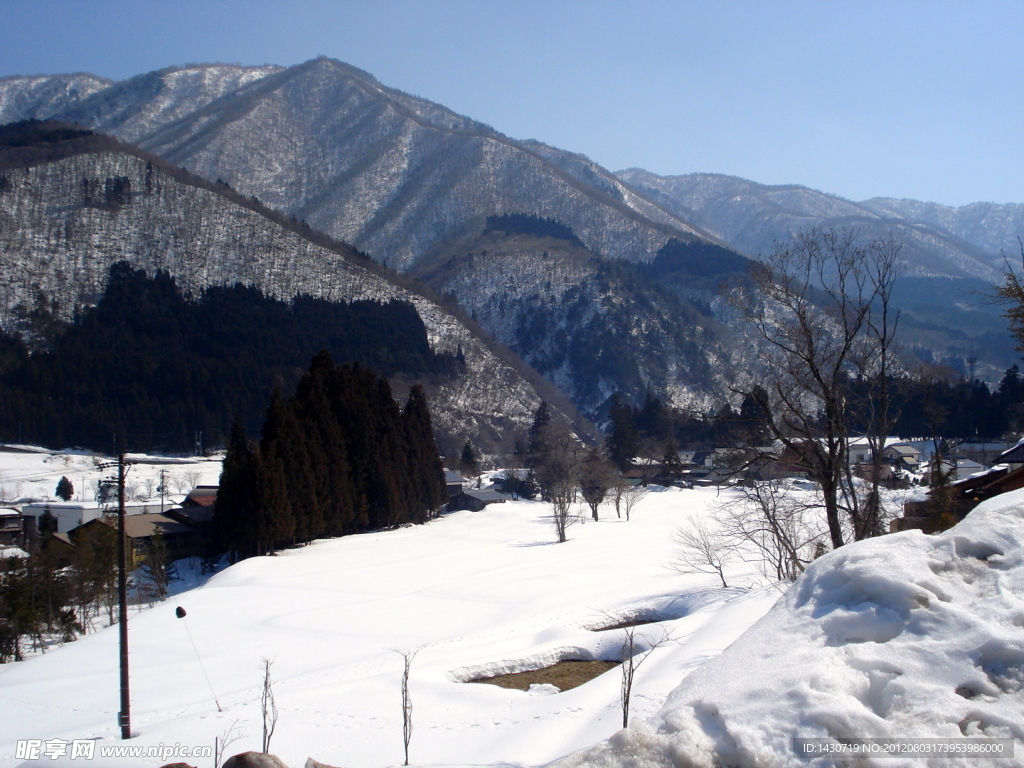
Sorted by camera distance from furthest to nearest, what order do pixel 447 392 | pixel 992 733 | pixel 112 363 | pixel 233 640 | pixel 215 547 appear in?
pixel 447 392, pixel 112 363, pixel 215 547, pixel 233 640, pixel 992 733

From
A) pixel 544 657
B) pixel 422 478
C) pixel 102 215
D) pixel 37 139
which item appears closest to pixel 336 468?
pixel 422 478

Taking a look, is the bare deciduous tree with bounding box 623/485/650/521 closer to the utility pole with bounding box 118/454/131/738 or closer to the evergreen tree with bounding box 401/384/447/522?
the evergreen tree with bounding box 401/384/447/522

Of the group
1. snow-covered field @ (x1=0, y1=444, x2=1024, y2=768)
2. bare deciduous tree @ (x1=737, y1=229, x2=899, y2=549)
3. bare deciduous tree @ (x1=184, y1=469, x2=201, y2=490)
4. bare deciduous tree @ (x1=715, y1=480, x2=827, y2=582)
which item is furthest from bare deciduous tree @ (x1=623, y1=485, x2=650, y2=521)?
bare deciduous tree @ (x1=737, y1=229, x2=899, y2=549)

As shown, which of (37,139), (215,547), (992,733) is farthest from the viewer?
(37,139)

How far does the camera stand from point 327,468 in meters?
46.3

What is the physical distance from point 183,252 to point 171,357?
34.4 metres

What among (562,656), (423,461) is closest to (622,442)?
(423,461)

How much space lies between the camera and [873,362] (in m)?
17.3

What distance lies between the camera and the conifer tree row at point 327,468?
131 feet

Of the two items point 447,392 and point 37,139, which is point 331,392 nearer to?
point 447,392

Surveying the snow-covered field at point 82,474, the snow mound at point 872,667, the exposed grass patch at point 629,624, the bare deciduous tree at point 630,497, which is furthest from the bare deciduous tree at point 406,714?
the snow-covered field at point 82,474

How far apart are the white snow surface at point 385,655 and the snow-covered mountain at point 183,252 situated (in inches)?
3139

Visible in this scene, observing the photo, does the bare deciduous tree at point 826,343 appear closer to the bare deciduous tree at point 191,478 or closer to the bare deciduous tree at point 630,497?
the bare deciduous tree at point 630,497

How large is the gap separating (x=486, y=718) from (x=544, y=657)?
5.31m
